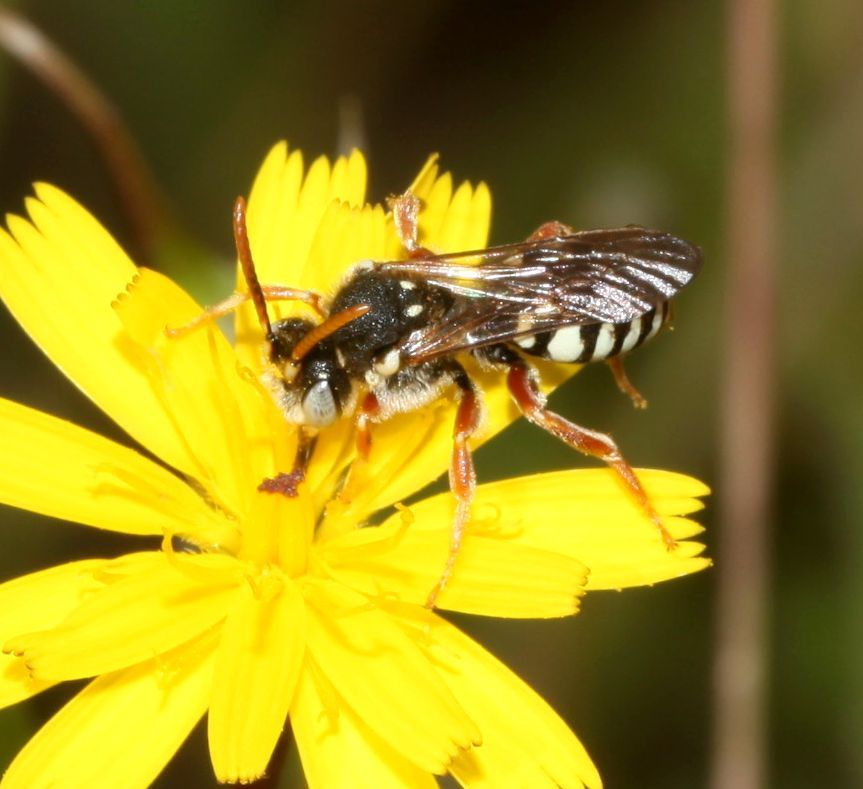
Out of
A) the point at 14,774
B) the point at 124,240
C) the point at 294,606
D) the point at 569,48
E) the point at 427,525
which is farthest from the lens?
the point at 569,48

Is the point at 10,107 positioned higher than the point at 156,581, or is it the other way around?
the point at 10,107

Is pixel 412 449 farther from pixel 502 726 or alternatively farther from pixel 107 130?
pixel 107 130

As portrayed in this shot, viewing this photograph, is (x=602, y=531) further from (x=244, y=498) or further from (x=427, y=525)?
(x=244, y=498)

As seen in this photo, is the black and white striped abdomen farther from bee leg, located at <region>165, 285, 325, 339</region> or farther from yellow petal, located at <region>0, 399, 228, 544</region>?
yellow petal, located at <region>0, 399, 228, 544</region>

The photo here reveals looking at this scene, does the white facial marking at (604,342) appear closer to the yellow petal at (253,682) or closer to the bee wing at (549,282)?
the bee wing at (549,282)

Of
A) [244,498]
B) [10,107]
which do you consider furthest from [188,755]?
[10,107]

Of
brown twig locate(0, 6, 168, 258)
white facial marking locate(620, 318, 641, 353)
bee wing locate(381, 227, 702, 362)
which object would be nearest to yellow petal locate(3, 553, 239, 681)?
bee wing locate(381, 227, 702, 362)

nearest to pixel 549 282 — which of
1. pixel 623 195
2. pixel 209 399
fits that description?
pixel 209 399
